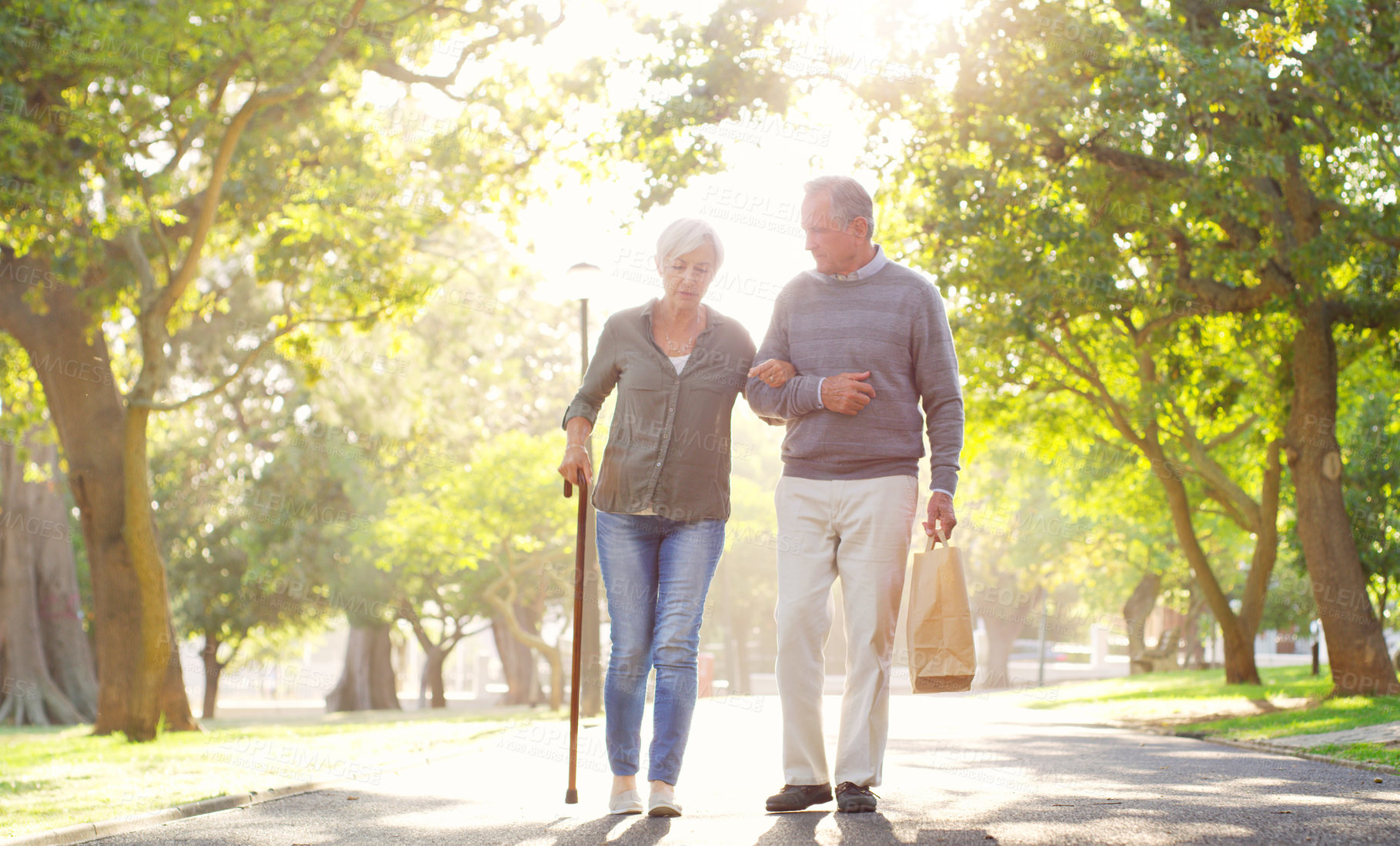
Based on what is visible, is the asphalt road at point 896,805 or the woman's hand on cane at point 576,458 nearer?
the asphalt road at point 896,805

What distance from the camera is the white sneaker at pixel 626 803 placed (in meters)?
4.88

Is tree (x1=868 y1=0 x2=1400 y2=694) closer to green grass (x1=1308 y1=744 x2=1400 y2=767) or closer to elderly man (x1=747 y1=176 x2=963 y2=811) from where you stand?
green grass (x1=1308 y1=744 x2=1400 y2=767)

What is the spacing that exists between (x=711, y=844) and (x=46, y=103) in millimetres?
11088

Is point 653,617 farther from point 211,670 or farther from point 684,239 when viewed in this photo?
point 211,670

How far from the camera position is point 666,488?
16.2ft

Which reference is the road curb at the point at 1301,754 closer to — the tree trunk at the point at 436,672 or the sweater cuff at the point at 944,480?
the sweater cuff at the point at 944,480

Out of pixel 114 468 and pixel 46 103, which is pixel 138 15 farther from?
pixel 114 468

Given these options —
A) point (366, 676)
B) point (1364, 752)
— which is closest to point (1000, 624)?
point (366, 676)

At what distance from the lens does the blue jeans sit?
486cm

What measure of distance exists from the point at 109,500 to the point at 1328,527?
43.5 feet

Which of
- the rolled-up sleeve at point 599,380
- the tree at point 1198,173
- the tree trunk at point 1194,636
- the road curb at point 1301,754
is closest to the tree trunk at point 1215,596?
the tree at point 1198,173

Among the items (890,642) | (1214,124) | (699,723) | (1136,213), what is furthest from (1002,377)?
(890,642)

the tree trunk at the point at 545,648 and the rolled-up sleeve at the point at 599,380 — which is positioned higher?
the rolled-up sleeve at the point at 599,380

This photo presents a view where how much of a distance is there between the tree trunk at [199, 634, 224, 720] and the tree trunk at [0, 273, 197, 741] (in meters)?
27.4
